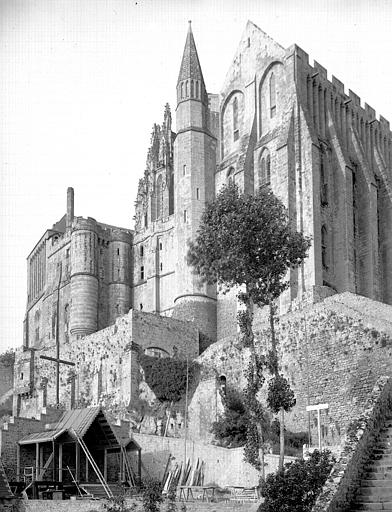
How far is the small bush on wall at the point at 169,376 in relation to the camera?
52500 millimetres

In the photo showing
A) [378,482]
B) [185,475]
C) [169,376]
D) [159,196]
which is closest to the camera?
[378,482]

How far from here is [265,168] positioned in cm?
6706

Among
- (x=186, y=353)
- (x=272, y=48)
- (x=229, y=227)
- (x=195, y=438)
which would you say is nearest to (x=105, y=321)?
(x=186, y=353)

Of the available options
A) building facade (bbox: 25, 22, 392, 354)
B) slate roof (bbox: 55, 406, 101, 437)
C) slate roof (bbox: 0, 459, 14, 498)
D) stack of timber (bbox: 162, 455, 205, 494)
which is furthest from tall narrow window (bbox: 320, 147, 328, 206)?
slate roof (bbox: 0, 459, 14, 498)

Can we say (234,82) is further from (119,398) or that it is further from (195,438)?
(195,438)

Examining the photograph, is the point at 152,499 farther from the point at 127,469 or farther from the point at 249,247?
the point at 249,247

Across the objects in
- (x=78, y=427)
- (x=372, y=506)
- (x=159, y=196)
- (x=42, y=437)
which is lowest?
(x=372, y=506)

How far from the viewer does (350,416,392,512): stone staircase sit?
22898 mm

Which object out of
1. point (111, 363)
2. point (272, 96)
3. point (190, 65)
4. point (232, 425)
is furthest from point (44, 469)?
point (190, 65)

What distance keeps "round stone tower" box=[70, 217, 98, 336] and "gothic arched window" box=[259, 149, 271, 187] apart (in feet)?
52.6

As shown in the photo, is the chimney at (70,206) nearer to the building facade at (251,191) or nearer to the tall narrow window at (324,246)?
the building facade at (251,191)

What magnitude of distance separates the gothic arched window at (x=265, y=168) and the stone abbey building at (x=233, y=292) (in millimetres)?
114

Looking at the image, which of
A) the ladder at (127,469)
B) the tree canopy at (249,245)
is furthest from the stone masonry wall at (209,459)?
the tree canopy at (249,245)

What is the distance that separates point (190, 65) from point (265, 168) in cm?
1071
